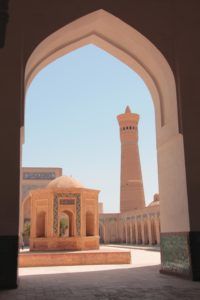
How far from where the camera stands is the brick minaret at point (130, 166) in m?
27.4

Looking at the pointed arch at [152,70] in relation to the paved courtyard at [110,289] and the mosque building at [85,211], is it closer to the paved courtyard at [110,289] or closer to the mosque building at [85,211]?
the paved courtyard at [110,289]

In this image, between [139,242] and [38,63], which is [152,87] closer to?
[38,63]

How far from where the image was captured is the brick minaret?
27422 millimetres

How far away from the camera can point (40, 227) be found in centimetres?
1633

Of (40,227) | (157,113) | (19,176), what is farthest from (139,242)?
(19,176)

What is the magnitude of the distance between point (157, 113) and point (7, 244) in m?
3.73

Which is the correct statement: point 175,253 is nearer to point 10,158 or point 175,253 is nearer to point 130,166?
point 10,158

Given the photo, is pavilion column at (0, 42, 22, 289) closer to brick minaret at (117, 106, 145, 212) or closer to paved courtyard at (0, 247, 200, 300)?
paved courtyard at (0, 247, 200, 300)

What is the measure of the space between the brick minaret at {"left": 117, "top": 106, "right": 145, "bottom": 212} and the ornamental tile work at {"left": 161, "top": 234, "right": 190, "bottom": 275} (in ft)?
67.0

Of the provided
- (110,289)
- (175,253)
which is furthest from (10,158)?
(175,253)

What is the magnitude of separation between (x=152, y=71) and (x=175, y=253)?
132 inches

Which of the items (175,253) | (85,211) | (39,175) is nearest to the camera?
(175,253)

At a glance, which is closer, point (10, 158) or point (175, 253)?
point (10, 158)

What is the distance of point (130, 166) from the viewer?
2744 cm
